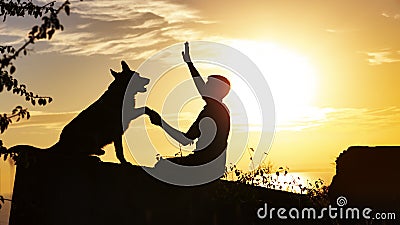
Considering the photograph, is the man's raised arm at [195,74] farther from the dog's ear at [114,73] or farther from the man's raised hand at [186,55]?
the dog's ear at [114,73]

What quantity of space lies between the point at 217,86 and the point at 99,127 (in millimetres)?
2167

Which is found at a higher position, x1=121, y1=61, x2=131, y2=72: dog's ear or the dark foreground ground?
x1=121, y1=61, x2=131, y2=72: dog's ear

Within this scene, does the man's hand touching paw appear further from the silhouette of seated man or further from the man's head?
the man's head

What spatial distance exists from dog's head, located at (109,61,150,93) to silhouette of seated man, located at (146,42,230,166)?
2289 mm

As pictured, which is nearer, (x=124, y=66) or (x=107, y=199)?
(x=107, y=199)

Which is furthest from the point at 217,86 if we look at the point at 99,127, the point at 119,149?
the point at 99,127

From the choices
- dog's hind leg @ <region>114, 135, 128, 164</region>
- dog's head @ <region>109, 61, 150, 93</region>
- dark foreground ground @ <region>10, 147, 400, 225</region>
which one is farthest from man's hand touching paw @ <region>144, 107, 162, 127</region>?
dark foreground ground @ <region>10, 147, 400, 225</region>

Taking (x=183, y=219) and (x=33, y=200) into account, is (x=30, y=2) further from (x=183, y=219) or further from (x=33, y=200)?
(x=183, y=219)

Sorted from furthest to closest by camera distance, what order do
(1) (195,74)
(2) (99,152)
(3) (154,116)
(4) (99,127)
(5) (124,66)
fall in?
(5) (124,66) < (4) (99,127) < (3) (154,116) < (2) (99,152) < (1) (195,74)

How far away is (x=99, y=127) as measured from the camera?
8.66 m

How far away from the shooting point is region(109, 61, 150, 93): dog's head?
391 inches

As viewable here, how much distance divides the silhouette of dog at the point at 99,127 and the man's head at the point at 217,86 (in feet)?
4.23

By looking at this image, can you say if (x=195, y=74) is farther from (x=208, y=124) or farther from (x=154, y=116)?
(x=154, y=116)

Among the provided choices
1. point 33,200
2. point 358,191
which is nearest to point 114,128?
point 33,200
